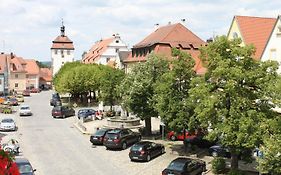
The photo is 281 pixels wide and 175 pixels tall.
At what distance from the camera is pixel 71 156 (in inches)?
1186

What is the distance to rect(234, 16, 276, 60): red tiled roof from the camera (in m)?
33.4

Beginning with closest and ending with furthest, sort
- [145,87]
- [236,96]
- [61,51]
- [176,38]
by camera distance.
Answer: [236,96]
[145,87]
[176,38]
[61,51]

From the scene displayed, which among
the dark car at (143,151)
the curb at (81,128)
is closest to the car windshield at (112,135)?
the dark car at (143,151)

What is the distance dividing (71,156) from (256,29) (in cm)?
1824

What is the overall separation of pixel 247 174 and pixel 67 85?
4447 centimetres

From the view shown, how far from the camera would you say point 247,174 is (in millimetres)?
24344

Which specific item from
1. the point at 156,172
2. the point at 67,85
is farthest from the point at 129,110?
the point at 67,85

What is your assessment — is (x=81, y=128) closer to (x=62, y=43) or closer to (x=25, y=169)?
(x=25, y=169)

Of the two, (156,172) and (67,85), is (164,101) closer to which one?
(156,172)

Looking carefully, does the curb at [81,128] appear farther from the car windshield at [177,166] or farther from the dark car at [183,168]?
the car windshield at [177,166]

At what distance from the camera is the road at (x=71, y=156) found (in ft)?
85.8

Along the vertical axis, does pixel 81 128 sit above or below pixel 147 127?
below

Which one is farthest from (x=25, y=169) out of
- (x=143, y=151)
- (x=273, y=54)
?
(x=273, y=54)

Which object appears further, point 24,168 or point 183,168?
point 183,168
